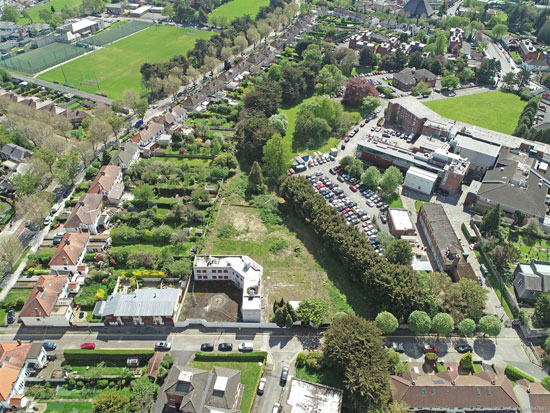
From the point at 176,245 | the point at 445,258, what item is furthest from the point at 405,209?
the point at 176,245

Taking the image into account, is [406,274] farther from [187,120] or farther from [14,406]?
[187,120]

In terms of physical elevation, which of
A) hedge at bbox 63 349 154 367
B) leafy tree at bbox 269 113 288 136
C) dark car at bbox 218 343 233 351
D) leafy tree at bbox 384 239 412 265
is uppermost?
leafy tree at bbox 269 113 288 136

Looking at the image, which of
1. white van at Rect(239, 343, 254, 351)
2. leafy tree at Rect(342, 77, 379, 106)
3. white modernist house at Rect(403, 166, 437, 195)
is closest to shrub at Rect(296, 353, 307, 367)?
white van at Rect(239, 343, 254, 351)

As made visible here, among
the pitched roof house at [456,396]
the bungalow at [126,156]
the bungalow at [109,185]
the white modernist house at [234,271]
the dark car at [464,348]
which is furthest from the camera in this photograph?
the bungalow at [126,156]

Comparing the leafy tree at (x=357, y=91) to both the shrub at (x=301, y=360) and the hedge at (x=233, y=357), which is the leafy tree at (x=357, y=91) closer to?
the shrub at (x=301, y=360)

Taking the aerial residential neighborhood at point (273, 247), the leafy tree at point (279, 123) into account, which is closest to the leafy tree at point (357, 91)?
the aerial residential neighborhood at point (273, 247)

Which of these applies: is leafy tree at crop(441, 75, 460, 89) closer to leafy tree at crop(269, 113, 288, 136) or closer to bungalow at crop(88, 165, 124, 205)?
leafy tree at crop(269, 113, 288, 136)
